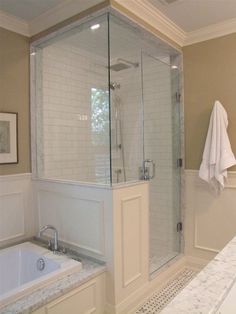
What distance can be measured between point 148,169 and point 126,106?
77cm

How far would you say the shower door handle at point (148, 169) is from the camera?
2757mm

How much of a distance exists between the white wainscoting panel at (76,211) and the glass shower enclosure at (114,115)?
0.73 feet

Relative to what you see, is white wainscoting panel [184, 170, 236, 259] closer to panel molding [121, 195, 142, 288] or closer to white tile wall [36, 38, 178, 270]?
white tile wall [36, 38, 178, 270]

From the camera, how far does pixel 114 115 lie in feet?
9.27

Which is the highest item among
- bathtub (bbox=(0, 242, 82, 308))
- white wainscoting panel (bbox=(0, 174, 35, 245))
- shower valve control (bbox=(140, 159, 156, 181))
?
shower valve control (bbox=(140, 159, 156, 181))

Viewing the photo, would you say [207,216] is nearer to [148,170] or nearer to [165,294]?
[148,170]

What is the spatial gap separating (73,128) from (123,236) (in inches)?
59.7

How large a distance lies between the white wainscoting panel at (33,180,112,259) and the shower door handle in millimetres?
692

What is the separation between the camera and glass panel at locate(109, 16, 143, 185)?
2559 mm

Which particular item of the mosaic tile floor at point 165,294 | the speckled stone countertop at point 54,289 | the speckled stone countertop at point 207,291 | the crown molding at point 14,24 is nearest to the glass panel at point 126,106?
the speckled stone countertop at point 54,289

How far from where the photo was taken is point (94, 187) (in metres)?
2.21

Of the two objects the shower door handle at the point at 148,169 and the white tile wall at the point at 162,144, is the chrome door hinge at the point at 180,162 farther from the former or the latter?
the shower door handle at the point at 148,169

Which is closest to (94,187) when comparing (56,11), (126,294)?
(126,294)

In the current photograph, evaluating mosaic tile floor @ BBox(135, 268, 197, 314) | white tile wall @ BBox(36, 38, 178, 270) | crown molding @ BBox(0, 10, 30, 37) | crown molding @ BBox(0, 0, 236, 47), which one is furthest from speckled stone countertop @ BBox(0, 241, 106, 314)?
crown molding @ BBox(0, 10, 30, 37)
